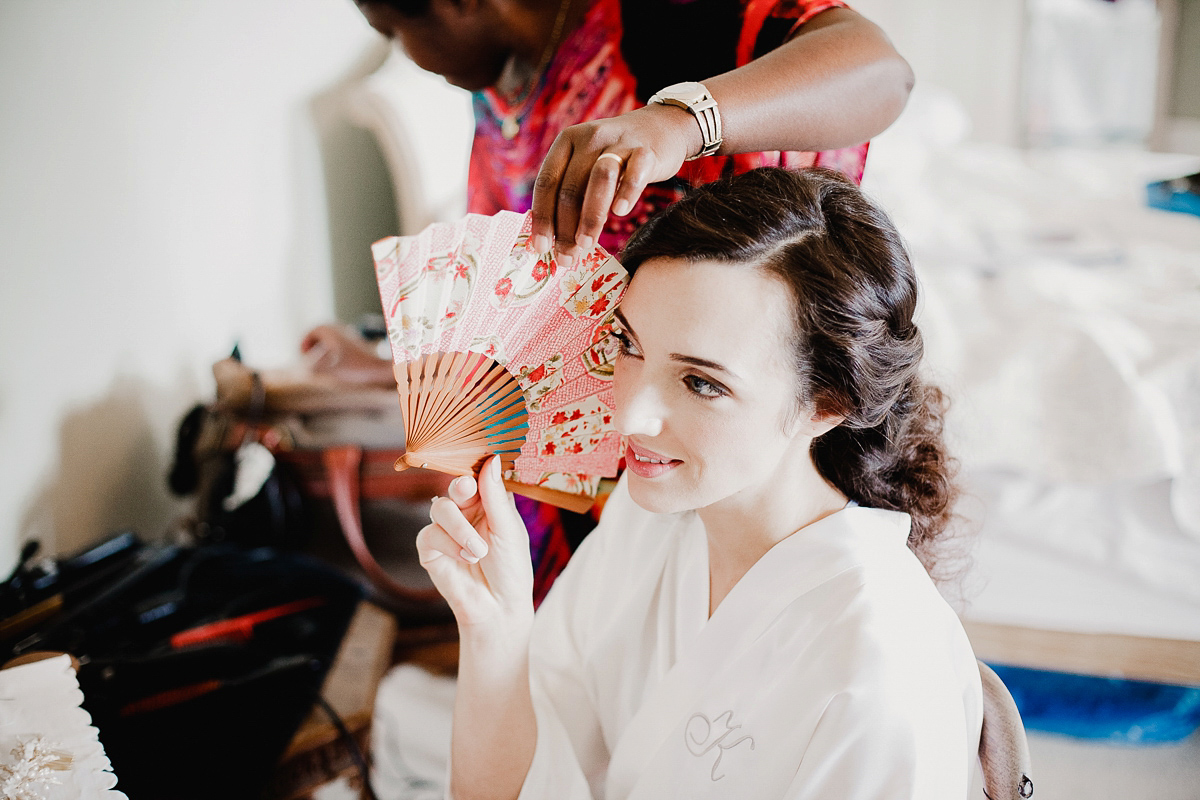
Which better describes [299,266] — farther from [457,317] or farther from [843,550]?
[843,550]

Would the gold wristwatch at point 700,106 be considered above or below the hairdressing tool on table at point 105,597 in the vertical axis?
above

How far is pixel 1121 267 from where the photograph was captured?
7.18 ft

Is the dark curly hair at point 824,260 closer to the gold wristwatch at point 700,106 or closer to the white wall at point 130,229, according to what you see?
the gold wristwatch at point 700,106

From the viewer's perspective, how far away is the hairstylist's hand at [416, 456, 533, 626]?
83 centimetres

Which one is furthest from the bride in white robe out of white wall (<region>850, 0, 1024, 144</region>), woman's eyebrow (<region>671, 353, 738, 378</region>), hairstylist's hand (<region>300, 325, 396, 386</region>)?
white wall (<region>850, 0, 1024, 144</region>)

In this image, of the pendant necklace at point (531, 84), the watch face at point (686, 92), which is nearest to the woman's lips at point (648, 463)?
the watch face at point (686, 92)

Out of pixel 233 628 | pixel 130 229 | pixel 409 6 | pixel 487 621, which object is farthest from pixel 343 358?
pixel 487 621

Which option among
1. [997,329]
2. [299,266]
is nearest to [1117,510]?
[997,329]

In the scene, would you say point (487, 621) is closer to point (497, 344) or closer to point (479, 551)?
point (479, 551)

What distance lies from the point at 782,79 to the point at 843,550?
0.50 metres

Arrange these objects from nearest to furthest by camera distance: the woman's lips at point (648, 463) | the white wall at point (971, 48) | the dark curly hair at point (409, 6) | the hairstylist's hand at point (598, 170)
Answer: the hairstylist's hand at point (598, 170) < the woman's lips at point (648, 463) < the dark curly hair at point (409, 6) < the white wall at point (971, 48)

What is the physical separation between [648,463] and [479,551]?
0.68 feet

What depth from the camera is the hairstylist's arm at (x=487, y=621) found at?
852 mm

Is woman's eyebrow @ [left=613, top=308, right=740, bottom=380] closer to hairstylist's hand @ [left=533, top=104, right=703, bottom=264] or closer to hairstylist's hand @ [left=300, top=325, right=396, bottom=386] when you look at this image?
hairstylist's hand @ [left=533, top=104, right=703, bottom=264]
